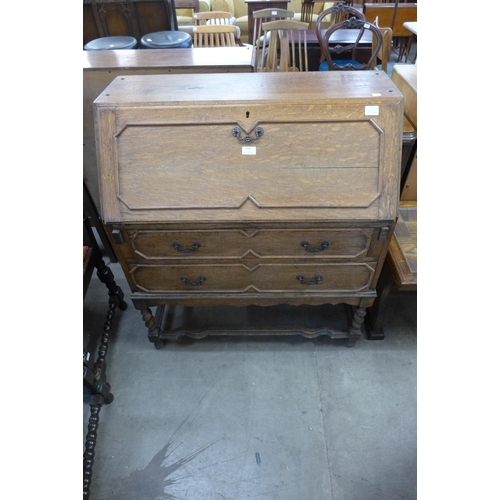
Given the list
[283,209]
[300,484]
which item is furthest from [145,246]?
[300,484]

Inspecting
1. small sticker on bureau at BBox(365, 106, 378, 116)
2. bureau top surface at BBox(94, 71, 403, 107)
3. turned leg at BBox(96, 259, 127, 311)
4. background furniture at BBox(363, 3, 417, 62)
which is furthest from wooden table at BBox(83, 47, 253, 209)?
Answer: background furniture at BBox(363, 3, 417, 62)

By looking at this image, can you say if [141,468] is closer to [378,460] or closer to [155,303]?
[155,303]

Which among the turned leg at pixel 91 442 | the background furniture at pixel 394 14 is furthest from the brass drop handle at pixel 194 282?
the background furniture at pixel 394 14

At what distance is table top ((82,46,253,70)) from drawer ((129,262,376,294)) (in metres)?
1.24

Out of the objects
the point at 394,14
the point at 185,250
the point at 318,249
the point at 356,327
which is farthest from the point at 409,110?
the point at 394,14

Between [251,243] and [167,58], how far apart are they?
4.69 ft

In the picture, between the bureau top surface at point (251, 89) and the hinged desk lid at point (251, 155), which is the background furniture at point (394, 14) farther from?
the hinged desk lid at point (251, 155)

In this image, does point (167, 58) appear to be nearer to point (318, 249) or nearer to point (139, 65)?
point (139, 65)

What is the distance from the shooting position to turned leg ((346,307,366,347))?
5.88 ft

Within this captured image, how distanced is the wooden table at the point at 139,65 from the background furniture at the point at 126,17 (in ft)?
5.17

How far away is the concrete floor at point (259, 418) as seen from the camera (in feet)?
5.08

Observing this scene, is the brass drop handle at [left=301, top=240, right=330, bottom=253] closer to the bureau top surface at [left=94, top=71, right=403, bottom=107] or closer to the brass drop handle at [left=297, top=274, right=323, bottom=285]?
the brass drop handle at [left=297, top=274, right=323, bottom=285]

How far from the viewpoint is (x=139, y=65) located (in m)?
2.11

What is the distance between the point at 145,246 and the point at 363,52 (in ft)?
12.0
